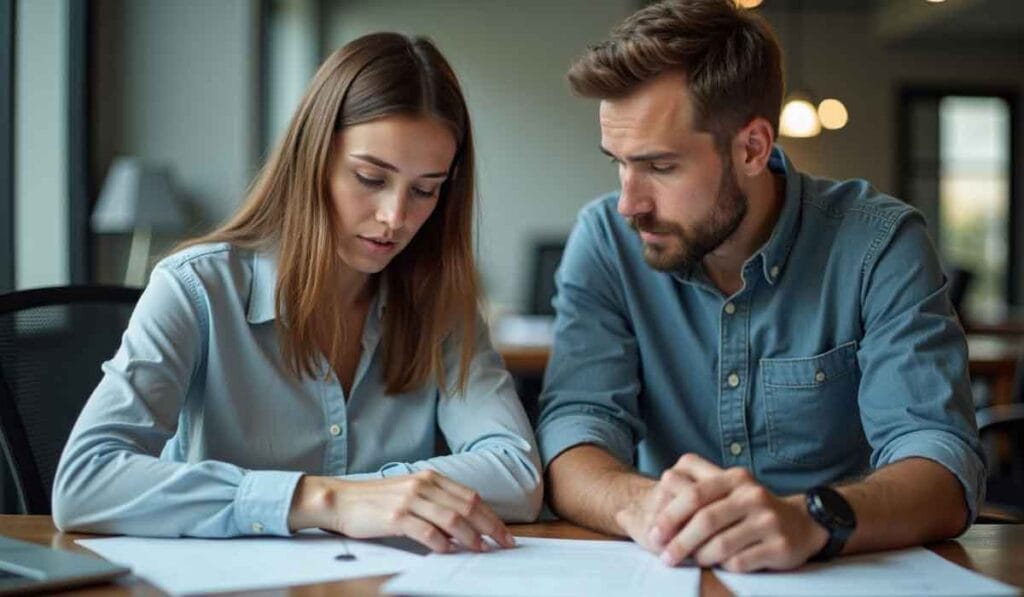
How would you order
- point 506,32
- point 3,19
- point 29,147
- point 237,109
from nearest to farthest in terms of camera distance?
point 3,19 → point 29,147 → point 237,109 → point 506,32

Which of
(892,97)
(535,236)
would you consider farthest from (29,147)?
(892,97)

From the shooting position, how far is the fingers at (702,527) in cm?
122

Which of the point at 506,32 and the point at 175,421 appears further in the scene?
the point at 506,32

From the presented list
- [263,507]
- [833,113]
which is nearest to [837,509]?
[263,507]

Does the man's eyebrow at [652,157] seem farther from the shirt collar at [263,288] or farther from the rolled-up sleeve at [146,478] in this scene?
the rolled-up sleeve at [146,478]

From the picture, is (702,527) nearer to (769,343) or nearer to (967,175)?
(769,343)

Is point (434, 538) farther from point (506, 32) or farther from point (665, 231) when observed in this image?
point (506, 32)

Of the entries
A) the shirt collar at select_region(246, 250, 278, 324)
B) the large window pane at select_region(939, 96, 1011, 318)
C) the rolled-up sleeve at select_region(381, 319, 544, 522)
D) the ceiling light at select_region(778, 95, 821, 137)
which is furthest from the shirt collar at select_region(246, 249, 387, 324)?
the large window pane at select_region(939, 96, 1011, 318)

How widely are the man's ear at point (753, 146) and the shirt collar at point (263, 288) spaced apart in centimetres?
67

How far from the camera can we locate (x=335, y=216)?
5.28 ft

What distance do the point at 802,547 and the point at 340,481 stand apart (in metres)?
0.49

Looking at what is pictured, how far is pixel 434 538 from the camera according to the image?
4.11 feet

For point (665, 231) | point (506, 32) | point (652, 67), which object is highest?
point (506, 32)

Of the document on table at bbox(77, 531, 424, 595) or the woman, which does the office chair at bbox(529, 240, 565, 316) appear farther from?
the document on table at bbox(77, 531, 424, 595)
